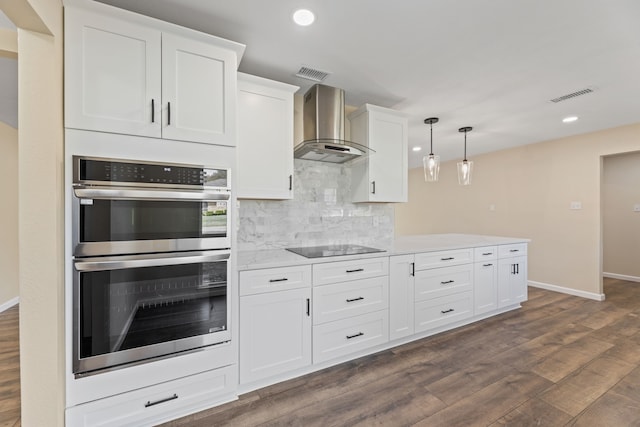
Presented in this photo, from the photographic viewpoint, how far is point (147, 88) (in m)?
1.57

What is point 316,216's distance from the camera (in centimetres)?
285

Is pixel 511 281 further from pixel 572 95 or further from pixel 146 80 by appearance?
pixel 146 80

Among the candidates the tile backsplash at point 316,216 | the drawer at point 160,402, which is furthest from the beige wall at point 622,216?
the drawer at point 160,402

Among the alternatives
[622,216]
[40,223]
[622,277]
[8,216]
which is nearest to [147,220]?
[40,223]

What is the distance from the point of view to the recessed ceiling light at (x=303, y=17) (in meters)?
1.69

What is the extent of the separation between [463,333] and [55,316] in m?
3.23

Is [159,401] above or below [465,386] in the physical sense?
above

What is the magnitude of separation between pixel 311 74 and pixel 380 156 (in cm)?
102

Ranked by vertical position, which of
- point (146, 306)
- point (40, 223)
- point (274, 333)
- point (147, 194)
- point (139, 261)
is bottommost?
point (274, 333)

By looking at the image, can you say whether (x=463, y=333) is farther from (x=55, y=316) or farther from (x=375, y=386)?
(x=55, y=316)

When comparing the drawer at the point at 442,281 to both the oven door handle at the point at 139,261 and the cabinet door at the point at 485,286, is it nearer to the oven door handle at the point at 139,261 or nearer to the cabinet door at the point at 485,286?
the cabinet door at the point at 485,286

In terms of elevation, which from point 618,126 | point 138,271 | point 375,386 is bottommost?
point 375,386

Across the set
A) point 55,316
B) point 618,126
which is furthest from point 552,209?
point 55,316

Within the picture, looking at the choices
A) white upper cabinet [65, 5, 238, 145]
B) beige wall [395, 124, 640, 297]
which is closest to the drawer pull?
white upper cabinet [65, 5, 238, 145]
